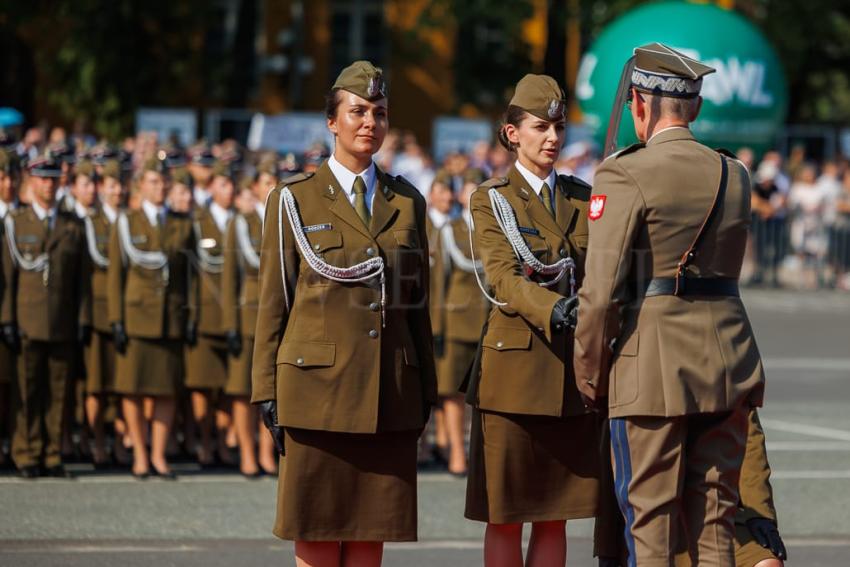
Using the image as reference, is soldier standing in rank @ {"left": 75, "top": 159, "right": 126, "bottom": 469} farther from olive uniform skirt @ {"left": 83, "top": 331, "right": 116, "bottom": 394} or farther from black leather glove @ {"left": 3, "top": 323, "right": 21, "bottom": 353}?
black leather glove @ {"left": 3, "top": 323, "right": 21, "bottom": 353}

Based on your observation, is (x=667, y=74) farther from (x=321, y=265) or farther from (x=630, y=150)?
(x=321, y=265)

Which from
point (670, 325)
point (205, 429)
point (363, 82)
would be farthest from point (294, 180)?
point (205, 429)

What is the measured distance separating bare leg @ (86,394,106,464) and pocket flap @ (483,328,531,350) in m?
5.18

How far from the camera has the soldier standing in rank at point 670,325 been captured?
5.80 metres

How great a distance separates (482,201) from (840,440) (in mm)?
6620

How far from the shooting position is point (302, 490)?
20.9ft

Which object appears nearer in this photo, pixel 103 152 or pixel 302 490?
pixel 302 490

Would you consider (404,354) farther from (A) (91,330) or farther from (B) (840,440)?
(B) (840,440)

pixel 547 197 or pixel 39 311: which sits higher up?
pixel 547 197

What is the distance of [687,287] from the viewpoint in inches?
230

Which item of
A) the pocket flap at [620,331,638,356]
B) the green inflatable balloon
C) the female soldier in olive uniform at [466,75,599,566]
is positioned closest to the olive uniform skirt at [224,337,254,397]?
the female soldier in olive uniform at [466,75,599,566]

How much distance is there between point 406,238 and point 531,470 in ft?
3.45

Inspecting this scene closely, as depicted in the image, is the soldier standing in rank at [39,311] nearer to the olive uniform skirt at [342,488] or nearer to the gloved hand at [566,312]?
the olive uniform skirt at [342,488]

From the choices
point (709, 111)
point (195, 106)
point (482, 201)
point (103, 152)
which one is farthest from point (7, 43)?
point (482, 201)
